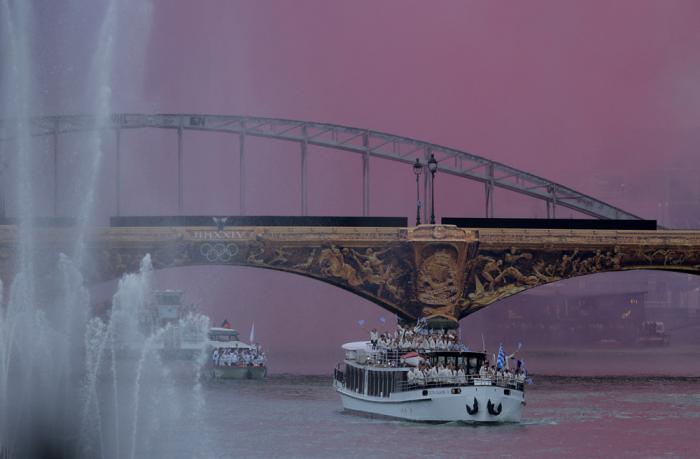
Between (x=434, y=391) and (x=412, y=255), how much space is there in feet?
110

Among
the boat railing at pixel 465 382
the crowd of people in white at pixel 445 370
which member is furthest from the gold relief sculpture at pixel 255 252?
the boat railing at pixel 465 382

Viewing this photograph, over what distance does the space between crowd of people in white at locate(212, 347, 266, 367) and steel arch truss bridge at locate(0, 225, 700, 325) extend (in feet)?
30.2

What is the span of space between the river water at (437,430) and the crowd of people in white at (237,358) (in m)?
15.6

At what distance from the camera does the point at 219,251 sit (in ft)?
353

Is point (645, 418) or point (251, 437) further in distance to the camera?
point (645, 418)

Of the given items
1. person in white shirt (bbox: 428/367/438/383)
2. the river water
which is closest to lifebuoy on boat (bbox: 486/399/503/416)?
the river water

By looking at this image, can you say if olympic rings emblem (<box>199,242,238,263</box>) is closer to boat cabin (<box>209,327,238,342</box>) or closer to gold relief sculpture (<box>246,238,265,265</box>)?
gold relief sculpture (<box>246,238,265,265</box>)

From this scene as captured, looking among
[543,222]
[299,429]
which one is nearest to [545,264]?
[543,222]

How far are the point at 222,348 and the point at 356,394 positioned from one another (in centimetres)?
3894

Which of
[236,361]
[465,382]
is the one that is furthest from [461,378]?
[236,361]

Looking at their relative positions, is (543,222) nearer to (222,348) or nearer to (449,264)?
(449,264)

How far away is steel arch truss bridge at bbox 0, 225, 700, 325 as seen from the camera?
106750 mm

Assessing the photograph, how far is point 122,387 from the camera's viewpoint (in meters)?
101

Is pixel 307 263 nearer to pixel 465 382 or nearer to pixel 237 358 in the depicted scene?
pixel 237 358
